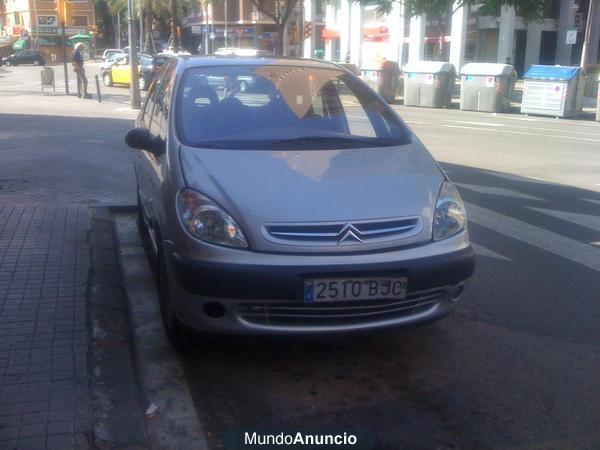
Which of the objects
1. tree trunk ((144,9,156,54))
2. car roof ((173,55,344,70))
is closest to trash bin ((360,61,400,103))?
car roof ((173,55,344,70))

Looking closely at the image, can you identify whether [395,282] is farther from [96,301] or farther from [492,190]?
[492,190]

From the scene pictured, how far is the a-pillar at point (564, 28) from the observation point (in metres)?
42.6

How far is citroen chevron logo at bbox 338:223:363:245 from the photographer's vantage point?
389cm

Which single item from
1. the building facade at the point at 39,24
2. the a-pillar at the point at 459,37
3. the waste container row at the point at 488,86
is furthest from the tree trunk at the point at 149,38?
the waste container row at the point at 488,86

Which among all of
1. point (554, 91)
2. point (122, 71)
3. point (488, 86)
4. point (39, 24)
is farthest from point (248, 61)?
point (39, 24)

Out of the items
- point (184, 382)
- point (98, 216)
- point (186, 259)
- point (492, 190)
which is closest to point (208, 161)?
point (186, 259)

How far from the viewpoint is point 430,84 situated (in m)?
26.1

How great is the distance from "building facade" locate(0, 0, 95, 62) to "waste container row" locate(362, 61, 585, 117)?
50.7 metres

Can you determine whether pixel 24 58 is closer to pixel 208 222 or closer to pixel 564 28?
pixel 564 28

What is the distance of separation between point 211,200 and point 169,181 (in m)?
0.47

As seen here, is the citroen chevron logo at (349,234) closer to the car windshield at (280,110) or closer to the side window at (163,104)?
the car windshield at (280,110)

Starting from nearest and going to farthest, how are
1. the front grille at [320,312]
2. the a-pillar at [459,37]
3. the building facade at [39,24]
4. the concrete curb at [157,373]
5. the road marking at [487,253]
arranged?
1. the concrete curb at [157,373]
2. the front grille at [320,312]
3. the road marking at [487,253]
4. the a-pillar at [459,37]
5. the building facade at [39,24]

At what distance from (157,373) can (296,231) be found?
115 centimetres

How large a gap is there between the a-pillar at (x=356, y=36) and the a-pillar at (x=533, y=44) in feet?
38.6
